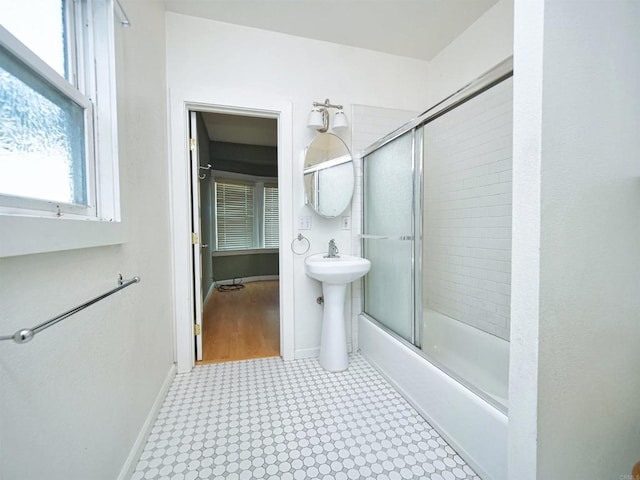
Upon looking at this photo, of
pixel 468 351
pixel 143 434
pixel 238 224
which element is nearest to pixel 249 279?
pixel 238 224

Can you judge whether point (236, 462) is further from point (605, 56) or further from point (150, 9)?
point (150, 9)

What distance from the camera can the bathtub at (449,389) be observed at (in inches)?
44.5

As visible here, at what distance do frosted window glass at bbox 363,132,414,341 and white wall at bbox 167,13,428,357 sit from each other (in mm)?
295

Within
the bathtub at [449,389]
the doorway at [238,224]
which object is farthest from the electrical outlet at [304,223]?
the doorway at [238,224]

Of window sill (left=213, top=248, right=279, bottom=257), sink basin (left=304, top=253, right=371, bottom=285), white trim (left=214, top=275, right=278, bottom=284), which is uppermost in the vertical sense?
sink basin (left=304, top=253, right=371, bottom=285)

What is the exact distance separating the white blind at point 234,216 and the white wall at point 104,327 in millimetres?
3244

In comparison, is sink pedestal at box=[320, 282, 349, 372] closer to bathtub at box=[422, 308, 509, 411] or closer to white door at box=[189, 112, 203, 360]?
bathtub at box=[422, 308, 509, 411]

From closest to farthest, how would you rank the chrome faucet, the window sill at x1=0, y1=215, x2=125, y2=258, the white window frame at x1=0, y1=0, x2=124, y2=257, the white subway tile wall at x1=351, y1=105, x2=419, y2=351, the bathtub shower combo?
the window sill at x1=0, y1=215, x2=125, y2=258
the white window frame at x1=0, y1=0, x2=124, y2=257
the bathtub shower combo
the chrome faucet
the white subway tile wall at x1=351, y1=105, x2=419, y2=351

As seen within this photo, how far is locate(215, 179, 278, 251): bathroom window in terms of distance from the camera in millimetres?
5094

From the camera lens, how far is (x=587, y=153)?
81 cm

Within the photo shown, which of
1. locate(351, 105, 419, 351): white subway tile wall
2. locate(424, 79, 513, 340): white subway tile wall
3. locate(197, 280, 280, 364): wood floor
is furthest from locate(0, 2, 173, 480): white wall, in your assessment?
locate(424, 79, 513, 340): white subway tile wall

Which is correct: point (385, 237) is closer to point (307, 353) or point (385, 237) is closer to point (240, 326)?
point (307, 353)

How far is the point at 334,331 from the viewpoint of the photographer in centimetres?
Answer: 209

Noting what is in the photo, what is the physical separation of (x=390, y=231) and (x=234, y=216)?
387cm
